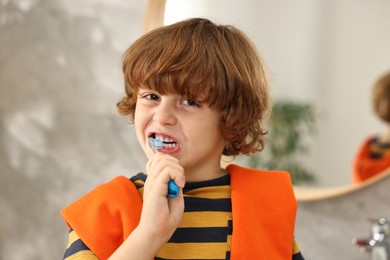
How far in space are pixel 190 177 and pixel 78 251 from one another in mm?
192

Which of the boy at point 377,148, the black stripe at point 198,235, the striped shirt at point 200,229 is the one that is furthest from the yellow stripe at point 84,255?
the boy at point 377,148

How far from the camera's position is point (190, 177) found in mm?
925

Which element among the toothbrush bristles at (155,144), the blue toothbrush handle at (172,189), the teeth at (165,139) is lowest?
the blue toothbrush handle at (172,189)

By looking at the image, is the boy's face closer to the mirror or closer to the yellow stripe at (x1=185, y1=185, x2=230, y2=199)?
the yellow stripe at (x1=185, y1=185, x2=230, y2=199)

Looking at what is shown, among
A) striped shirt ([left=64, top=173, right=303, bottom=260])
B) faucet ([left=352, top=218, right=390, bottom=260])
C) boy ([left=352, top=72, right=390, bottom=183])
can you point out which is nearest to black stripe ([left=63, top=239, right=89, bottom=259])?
striped shirt ([left=64, top=173, right=303, bottom=260])

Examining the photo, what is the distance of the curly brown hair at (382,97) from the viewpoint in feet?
4.34

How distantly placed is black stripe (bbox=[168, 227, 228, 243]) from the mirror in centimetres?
56

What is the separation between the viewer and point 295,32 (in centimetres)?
140

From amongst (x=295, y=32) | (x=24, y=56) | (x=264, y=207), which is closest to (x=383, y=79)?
(x=295, y=32)

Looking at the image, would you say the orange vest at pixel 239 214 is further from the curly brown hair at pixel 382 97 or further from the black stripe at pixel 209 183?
the curly brown hair at pixel 382 97

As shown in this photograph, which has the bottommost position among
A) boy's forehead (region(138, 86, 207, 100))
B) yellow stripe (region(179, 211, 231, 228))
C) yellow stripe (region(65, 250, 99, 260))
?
yellow stripe (region(65, 250, 99, 260))

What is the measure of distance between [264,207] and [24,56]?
0.95 meters

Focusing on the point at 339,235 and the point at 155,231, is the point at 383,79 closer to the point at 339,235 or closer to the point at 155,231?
the point at 339,235

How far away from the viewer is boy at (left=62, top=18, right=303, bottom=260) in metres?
0.82
